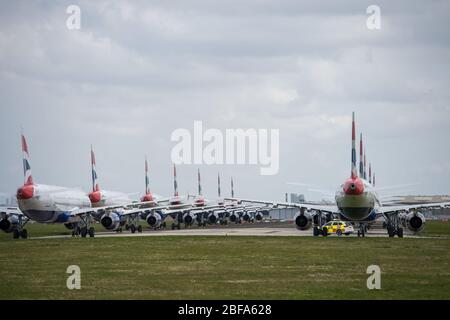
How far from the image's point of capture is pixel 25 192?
71438 millimetres

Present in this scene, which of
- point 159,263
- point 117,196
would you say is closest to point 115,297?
point 159,263

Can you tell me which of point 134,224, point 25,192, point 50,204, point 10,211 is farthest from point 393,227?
point 10,211

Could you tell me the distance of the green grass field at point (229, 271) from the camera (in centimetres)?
2881

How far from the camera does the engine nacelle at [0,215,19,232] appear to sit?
77688mm

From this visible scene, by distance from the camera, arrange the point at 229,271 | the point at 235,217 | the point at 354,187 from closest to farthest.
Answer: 1. the point at 229,271
2. the point at 354,187
3. the point at 235,217

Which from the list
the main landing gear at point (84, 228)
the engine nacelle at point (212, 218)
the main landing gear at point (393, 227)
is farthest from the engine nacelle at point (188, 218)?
the main landing gear at point (393, 227)

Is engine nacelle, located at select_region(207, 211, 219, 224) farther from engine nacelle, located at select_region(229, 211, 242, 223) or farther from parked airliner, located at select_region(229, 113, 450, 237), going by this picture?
parked airliner, located at select_region(229, 113, 450, 237)

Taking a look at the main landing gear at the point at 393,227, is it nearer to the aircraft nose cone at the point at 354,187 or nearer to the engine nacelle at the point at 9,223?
the aircraft nose cone at the point at 354,187

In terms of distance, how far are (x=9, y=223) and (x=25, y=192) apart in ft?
26.4

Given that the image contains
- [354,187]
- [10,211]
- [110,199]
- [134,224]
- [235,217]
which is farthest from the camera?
[235,217]

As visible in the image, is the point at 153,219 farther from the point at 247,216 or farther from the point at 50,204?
the point at 247,216

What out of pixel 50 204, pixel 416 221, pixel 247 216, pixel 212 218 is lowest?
pixel 247 216

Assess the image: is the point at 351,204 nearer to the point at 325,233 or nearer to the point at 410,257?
the point at 325,233
